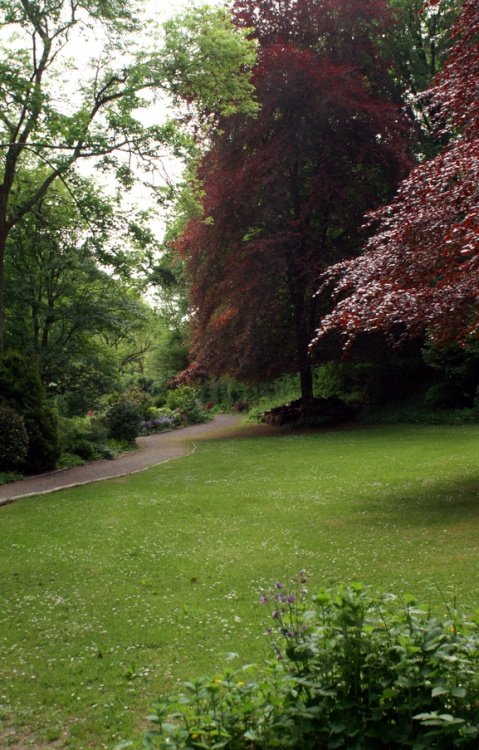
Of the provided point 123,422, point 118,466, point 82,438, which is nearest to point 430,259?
point 118,466

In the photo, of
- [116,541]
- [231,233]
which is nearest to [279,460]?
[116,541]

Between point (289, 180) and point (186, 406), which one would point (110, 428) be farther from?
point (186, 406)

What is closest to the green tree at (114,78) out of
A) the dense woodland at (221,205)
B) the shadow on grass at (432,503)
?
the dense woodland at (221,205)

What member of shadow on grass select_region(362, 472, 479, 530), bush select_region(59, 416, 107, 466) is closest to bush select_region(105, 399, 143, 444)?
bush select_region(59, 416, 107, 466)

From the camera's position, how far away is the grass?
3.70 meters

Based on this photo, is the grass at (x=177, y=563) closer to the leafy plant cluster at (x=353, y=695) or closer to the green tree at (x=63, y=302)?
the leafy plant cluster at (x=353, y=695)

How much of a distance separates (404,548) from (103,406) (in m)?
13.7

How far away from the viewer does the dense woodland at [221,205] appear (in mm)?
12539

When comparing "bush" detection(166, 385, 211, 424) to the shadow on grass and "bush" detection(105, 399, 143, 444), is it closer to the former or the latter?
"bush" detection(105, 399, 143, 444)

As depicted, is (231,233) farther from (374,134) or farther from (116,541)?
(116,541)

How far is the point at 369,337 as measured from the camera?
1848 cm

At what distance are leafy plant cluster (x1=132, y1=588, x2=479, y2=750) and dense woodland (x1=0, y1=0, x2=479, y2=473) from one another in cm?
988

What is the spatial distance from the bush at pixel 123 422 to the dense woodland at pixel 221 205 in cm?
5

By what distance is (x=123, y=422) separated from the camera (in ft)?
59.8
